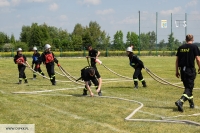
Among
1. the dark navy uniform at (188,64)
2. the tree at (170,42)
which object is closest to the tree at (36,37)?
the tree at (170,42)

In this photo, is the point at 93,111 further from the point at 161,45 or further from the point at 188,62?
the point at 161,45

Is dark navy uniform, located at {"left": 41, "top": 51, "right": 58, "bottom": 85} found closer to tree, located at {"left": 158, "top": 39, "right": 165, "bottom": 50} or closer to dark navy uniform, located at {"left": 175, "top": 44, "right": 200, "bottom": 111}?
dark navy uniform, located at {"left": 175, "top": 44, "right": 200, "bottom": 111}

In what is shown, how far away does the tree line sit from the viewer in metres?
68.9

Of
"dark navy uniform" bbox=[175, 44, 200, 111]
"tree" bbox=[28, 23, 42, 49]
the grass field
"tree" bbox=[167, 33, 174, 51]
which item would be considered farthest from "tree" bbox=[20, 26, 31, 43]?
"dark navy uniform" bbox=[175, 44, 200, 111]

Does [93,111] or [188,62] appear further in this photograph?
[188,62]

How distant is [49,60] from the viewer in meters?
16.4

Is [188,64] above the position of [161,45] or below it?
below

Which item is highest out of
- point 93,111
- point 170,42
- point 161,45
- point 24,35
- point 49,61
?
point 24,35

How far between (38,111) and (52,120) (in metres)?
1.27

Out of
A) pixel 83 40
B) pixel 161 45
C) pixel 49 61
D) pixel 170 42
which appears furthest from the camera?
pixel 83 40

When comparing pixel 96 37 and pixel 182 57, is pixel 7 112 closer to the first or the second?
pixel 182 57

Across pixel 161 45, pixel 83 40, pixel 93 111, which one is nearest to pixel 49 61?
pixel 93 111

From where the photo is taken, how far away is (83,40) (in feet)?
286

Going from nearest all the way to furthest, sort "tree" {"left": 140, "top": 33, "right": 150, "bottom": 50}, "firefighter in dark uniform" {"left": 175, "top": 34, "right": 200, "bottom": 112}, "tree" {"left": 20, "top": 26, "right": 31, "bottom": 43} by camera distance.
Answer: "firefighter in dark uniform" {"left": 175, "top": 34, "right": 200, "bottom": 112}, "tree" {"left": 140, "top": 33, "right": 150, "bottom": 50}, "tree" {"left": 20, "top": 26, "right": 31, "bottom": 43}
